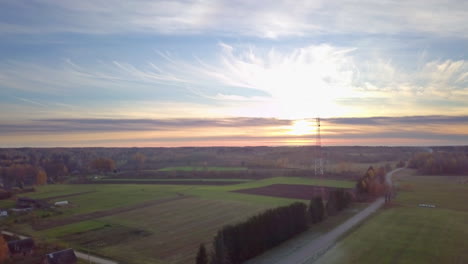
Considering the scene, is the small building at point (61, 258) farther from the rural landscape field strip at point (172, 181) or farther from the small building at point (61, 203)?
the rural landscape field strip at point (172, 181)

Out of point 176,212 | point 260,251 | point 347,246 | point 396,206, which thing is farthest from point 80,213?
point 396,206

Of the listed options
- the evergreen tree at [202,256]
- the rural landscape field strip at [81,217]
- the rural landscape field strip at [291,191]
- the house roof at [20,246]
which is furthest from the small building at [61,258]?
the rural landscape field strip at [291,191]

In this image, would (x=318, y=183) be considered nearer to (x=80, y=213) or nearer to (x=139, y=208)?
(x=139, y=208)

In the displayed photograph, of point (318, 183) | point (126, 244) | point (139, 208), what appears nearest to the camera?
point (126, 244)

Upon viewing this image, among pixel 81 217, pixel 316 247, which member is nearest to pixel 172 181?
pixel 81 217

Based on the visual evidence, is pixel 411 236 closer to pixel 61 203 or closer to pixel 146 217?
pixel 146 217
